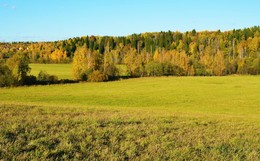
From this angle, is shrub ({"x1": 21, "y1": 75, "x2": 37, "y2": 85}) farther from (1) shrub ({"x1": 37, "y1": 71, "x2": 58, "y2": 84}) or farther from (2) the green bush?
(2) the green bush

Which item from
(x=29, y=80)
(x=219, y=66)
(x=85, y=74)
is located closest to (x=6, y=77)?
(x=29, y=80)

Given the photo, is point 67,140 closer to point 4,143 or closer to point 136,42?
point 4,143

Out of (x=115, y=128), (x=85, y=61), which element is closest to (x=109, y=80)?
(x=85, y=61)

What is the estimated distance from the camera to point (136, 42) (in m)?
195

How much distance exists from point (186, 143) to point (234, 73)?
123 meters

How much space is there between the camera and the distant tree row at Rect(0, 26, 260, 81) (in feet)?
315

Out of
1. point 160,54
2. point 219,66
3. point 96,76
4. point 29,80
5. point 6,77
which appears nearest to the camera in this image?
point 6,77

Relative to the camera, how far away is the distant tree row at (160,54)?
95.9 m

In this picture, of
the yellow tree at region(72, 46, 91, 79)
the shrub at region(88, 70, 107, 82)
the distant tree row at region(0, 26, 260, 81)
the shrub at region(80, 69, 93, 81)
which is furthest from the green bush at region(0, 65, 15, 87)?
the shrub at region(88, 70, 107, 82)

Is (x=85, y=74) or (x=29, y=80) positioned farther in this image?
(x=85, y=74)

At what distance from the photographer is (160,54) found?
142375mm

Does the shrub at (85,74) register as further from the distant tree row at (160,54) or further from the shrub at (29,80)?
the shrub at (29,80)

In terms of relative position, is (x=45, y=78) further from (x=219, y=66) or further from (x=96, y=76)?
(x=219, y=66)

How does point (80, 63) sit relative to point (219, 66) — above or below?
above
